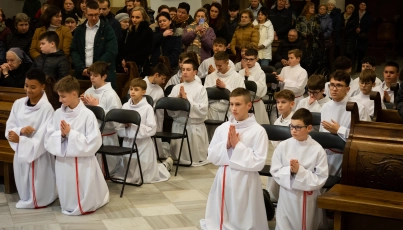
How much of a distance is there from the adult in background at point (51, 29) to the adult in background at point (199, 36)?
1.97 meters

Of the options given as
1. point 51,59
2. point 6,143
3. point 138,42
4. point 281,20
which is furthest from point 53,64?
point 281,20

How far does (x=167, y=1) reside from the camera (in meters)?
12.9

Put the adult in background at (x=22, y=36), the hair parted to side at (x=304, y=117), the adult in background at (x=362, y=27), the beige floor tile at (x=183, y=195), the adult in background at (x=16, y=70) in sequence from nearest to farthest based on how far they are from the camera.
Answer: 1. the hair parted to side at (x=304, y=117)
2. the beige floor tile at (x=183, y=195)
3. the adult in background at (x=16, y=70)
4. the adult in background at (x=22, y=36)
5. the adult in background at (x=362, y=27)

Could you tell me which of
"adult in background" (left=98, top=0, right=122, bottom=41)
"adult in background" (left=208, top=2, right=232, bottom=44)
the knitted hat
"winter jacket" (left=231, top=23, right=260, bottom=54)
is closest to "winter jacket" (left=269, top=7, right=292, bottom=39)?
"winter jacket" (left=231, top=23, right=260, bottom=54)

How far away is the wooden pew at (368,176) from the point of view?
517cm

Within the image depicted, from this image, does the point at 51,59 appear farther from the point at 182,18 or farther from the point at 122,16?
the point at 182,18

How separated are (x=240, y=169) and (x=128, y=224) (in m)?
1.20

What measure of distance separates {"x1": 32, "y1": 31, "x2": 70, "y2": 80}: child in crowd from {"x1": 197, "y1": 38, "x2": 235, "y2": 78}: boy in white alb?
2.53 metres

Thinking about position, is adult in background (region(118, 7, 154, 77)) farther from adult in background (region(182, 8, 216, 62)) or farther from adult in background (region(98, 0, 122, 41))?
adult in background (region(182, 8, 216, 62))

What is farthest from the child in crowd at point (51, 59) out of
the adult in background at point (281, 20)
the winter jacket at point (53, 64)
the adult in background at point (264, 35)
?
the adult in background at point (281, 20)

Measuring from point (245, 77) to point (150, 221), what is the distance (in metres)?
4.13

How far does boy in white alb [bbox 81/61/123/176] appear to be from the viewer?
7.57m

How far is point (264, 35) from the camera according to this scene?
37.7ft

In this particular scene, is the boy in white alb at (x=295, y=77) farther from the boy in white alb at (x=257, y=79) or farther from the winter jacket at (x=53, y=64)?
the winter jacket at (x=53, y=64)
